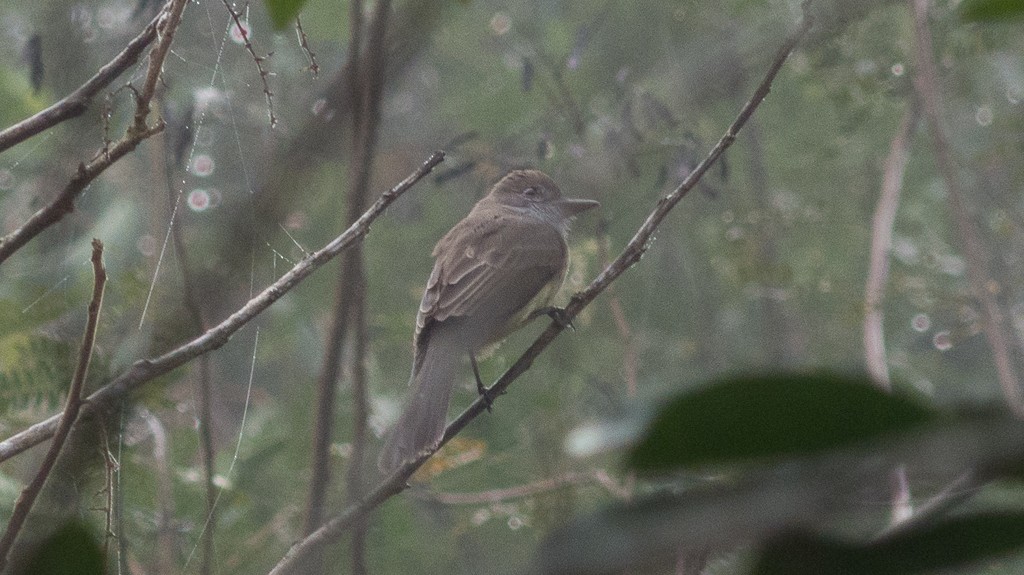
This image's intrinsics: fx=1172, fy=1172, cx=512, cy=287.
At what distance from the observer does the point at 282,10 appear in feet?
3.44

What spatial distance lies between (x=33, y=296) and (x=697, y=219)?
444 cm

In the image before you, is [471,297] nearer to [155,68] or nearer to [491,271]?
[491,271]

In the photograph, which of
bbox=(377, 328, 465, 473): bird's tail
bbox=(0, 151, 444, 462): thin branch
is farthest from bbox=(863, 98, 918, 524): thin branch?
bbox=(0, 151, 444, 462): thin branch

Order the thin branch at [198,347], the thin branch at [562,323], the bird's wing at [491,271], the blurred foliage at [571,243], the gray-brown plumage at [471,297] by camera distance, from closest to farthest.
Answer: the blurred foliage at [571,243] → the thin branch at [198,347] → the thin branch at [562,323] → the gray-brown plumage at [471,297] → the bird's wing at [491,271]

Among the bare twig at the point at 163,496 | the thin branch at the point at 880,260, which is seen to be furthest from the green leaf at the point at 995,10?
the thin branch at the point at 880,260

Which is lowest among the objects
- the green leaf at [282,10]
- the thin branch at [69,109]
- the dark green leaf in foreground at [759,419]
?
the dark green leaf in foreground at [759,419]

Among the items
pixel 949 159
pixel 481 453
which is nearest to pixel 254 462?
pixel 481 453

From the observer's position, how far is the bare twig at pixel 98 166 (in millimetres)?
1583

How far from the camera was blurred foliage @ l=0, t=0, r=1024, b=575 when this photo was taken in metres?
1.32

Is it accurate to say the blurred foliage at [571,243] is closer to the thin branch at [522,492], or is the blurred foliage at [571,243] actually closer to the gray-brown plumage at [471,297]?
the thin branch at [522,492]

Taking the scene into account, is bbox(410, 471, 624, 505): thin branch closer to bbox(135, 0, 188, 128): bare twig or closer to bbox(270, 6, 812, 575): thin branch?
bbox(270, 6, 812, 575): thin branch

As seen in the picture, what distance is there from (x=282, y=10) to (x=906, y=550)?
747 mm

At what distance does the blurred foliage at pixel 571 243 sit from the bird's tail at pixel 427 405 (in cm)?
47

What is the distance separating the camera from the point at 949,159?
366cm
